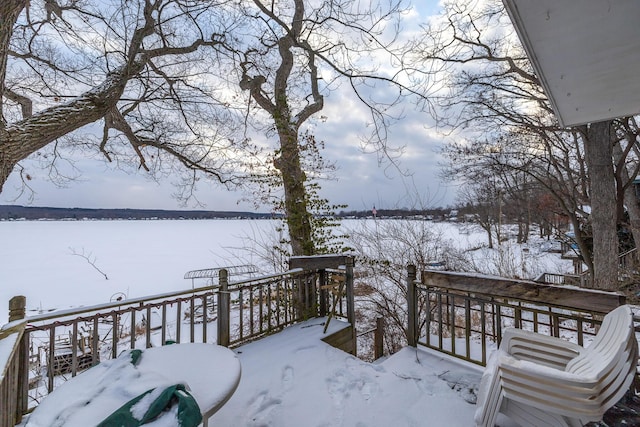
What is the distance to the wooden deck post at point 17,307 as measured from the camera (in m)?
2.24

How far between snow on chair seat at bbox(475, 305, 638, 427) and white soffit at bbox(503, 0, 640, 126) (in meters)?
1.72

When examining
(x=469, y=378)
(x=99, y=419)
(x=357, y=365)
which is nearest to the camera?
(x=99, y=419)

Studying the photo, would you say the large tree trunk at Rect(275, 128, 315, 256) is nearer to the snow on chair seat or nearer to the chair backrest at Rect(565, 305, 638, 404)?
the snow on chair seat

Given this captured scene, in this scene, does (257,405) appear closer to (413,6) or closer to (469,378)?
Result: (469,378)

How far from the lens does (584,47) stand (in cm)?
202

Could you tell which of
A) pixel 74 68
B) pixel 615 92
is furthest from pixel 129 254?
pixel 615 92

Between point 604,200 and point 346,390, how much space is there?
7416 mm

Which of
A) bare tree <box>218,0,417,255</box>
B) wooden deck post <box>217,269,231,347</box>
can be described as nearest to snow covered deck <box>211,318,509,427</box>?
wooden deck post <box>217,269,231,347</box>

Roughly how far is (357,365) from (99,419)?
2349mm

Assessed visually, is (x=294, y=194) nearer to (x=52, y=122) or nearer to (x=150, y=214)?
(x=52, y=122)

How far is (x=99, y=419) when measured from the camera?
1.29 metres

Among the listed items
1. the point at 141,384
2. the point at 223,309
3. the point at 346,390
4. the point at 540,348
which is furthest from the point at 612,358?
the point at 223,309

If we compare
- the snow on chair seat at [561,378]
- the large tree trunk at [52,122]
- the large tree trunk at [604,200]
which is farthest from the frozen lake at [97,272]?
the large tree trunk at [604,200]

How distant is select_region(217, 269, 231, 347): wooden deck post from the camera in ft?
11.0
